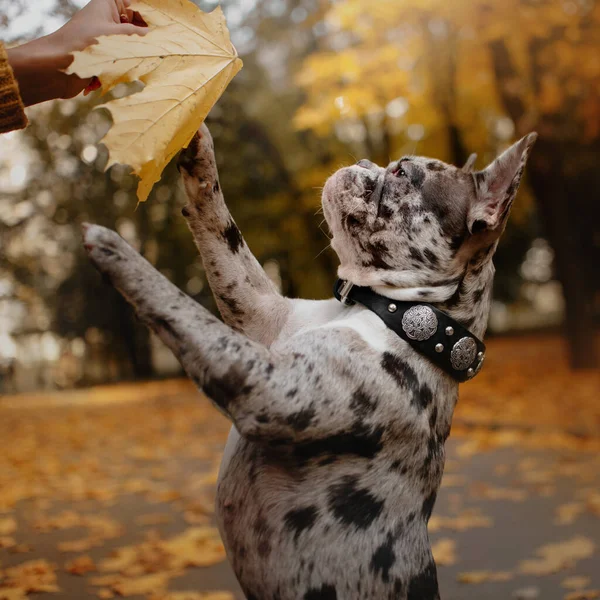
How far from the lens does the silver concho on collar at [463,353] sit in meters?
2.29

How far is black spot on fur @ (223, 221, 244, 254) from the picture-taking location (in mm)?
2584

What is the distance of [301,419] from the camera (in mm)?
2029

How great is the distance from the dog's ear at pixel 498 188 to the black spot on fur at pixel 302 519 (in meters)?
1.03

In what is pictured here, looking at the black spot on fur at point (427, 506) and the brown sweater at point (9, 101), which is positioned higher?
the brown sweater at point (9, 101)

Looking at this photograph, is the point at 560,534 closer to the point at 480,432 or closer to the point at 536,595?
the point at 536,595

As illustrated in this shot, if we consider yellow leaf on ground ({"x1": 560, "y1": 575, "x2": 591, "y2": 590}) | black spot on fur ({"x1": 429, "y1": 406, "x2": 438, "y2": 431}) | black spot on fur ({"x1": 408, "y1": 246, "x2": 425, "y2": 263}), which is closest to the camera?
black spot on fur ({"x1": 429, "y1": 406, "x2": 438, "y2": 431})

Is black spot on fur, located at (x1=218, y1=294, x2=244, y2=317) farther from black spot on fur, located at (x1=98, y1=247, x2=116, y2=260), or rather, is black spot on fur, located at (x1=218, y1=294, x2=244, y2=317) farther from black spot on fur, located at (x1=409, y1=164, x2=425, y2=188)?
black spot on fur, located at (x1=409, y1=164, x2=425, y2=188)

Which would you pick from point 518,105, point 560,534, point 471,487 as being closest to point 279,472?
point 560,534

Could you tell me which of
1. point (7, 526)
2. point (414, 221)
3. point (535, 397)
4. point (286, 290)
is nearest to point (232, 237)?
point (414, 221)

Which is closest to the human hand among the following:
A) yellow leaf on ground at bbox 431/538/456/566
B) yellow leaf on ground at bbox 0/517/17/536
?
yellow leaf on ground at bbox 431/538/456/566

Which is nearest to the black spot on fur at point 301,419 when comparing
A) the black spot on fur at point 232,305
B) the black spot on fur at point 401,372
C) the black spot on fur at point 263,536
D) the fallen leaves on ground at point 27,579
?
the black spot on fur at point 401,372

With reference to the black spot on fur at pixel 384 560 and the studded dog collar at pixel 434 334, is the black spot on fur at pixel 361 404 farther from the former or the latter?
the black spot on fur at pixel 384 560

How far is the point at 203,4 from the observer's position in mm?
8523

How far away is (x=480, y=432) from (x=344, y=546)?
7318 millimetres
